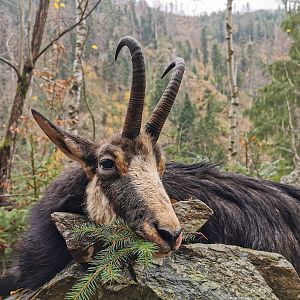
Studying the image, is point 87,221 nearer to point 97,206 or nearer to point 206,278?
point 97,206

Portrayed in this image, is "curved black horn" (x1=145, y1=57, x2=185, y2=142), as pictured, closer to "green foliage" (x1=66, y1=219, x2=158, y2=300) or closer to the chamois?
the chamois

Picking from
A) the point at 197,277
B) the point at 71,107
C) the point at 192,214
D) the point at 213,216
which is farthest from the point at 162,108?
the point at 71,107

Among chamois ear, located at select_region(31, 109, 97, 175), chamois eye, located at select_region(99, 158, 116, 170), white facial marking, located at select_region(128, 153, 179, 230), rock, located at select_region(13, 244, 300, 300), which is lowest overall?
rock, located at select_region(13, 244, 300, 300)

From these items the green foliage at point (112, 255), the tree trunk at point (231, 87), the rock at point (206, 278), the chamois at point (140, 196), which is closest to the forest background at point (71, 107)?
the tree trunk at point (231, 87)

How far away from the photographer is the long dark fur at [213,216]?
4297 mm

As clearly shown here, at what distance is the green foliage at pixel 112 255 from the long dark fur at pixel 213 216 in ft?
2.32

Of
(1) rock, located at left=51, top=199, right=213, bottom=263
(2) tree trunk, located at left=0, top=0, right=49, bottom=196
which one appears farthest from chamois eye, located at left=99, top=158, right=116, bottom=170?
(2) tree trunk, located at left=0, top=0, right=49, bottom=196

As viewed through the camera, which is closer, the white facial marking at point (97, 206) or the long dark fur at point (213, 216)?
the white facial marking at point (97, 206)

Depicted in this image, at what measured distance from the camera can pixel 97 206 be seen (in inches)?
162

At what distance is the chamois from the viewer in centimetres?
383

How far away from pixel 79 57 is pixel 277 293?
8596 mm

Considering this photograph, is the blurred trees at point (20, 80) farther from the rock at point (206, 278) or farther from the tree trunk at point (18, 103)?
the rock at point (206, 278)

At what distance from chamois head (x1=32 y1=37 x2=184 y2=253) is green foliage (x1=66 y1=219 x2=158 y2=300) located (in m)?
0.12

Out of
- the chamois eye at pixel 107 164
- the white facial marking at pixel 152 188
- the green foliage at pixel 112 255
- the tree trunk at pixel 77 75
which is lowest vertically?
the green foliage at pixel 112 255
